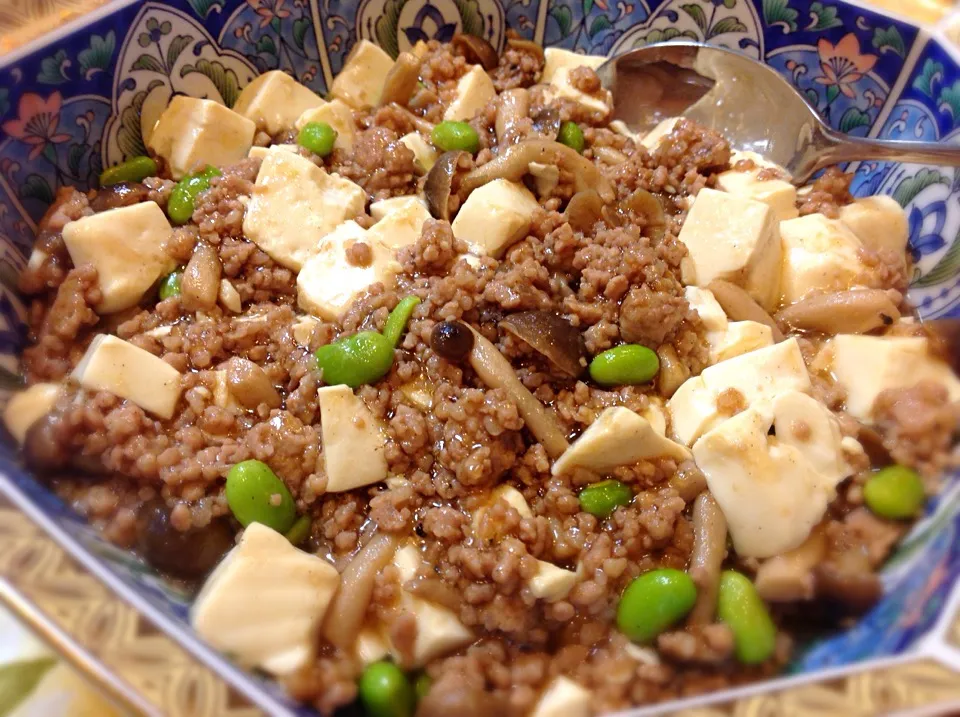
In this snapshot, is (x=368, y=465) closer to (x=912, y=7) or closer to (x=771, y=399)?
(x=771, y=399)

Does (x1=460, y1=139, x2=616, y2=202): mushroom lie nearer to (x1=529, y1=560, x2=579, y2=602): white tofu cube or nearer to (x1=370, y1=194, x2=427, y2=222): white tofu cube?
(x1=370, y1=194, x2=427, y2=222): white tofu cube

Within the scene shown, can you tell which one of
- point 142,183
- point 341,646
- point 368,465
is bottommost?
point 341,646

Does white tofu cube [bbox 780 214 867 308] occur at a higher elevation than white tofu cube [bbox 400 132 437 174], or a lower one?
lower

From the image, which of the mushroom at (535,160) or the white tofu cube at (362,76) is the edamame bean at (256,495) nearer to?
the mushroom at (535,160)

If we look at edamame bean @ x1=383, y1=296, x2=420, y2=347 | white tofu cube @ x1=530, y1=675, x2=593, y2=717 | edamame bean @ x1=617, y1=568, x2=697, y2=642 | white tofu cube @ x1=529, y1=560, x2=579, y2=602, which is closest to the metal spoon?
edamame bean @ x1=383, y1=296, x2=420, y2=347

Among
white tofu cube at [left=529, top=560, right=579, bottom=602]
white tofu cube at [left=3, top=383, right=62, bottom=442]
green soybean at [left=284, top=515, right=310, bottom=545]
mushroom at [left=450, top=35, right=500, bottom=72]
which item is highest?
mushroom at [left=450, top=35, right=500, bottom=72]

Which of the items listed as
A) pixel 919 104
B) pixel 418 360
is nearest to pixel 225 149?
pixel 418 360
